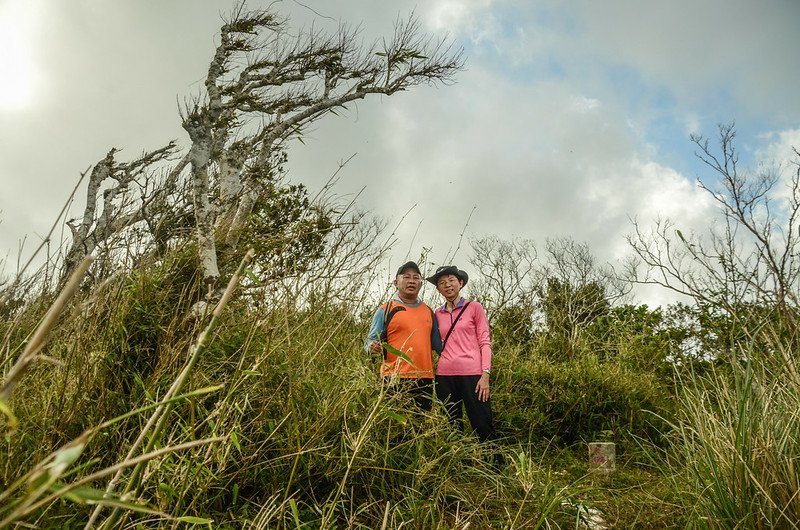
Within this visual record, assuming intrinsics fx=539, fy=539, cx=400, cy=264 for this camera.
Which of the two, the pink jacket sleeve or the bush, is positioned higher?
the pink jacket sleeve

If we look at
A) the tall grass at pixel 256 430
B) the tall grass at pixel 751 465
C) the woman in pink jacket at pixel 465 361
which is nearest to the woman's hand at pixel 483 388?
the woman in pink jacket at pixel 465 361

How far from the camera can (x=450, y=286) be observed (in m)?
4.91

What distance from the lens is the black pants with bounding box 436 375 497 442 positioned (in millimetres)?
4512

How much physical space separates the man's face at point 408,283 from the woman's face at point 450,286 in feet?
1.06

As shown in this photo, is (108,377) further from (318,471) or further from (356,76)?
(356,76)

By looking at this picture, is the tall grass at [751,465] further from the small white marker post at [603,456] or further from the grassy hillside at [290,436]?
the small white marker post at [603,456]

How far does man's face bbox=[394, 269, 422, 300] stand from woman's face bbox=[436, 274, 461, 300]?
0.32m

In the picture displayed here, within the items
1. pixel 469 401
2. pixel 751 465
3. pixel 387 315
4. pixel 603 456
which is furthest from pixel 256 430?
pixel 603 456

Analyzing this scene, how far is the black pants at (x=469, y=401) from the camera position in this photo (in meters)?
4.51

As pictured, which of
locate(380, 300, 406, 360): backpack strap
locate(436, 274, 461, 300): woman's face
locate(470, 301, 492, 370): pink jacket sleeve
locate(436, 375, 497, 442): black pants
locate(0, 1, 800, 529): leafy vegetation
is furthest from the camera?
locate(436, 274, 461, 300): woman's face

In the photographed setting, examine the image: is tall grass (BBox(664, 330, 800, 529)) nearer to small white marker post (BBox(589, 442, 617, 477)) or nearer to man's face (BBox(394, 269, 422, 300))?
small white marker post (BBox(589, 442, 617, 477))

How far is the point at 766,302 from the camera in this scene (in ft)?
8.84

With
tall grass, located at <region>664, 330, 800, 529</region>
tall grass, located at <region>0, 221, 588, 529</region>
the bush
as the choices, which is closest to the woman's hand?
tall grass, located at <region>0, 221, 588, 529</region>

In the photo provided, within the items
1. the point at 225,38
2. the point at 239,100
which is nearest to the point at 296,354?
the point at 239,100
